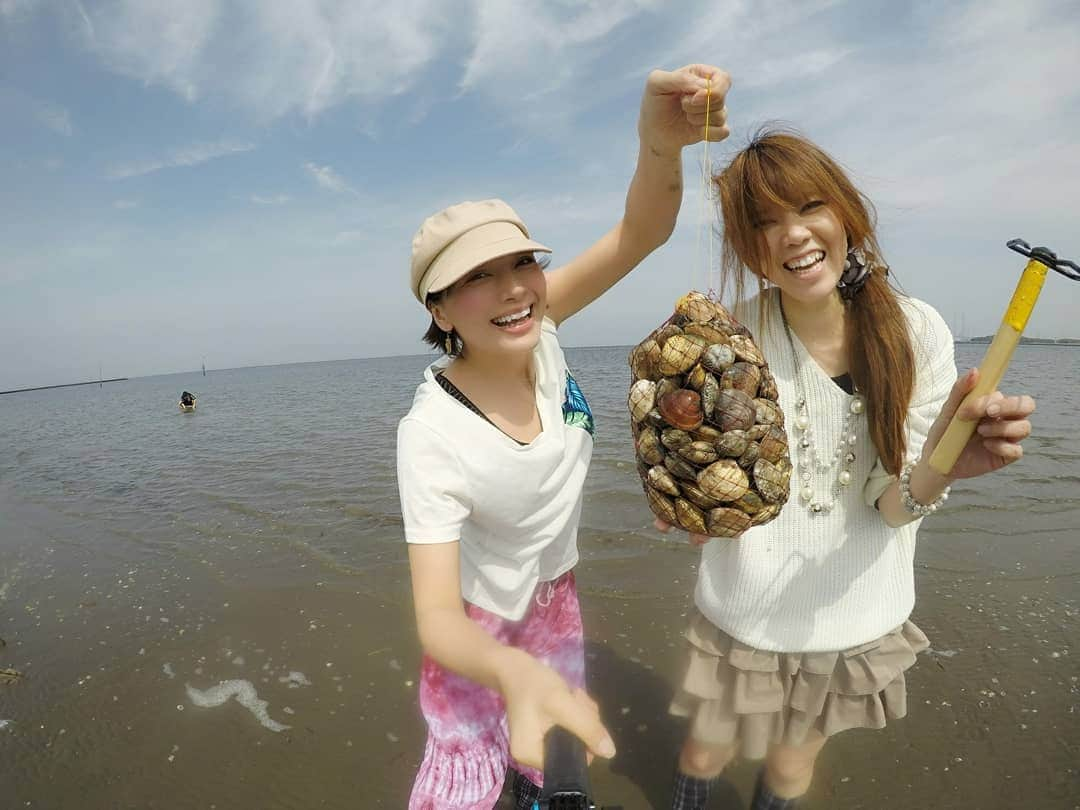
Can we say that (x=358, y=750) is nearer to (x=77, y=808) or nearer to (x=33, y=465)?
(x=77, y=808)

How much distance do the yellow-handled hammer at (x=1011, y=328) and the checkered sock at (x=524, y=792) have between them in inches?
95.3

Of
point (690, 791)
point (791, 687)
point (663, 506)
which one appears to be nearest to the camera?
point (663, 506)

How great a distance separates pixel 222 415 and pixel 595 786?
26.6 m

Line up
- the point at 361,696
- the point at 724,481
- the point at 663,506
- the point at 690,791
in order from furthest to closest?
the point at 361,696, the point at 690,791, the point at 663,506, the point at 724,481

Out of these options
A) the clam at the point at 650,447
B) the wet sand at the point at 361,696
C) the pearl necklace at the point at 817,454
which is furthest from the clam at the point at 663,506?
the wet sand at the point at 361,696

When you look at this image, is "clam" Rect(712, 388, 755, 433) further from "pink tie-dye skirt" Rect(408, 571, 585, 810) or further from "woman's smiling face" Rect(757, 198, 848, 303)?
"pink tie-dye skirt" Rect(408, 571, 585, 810)

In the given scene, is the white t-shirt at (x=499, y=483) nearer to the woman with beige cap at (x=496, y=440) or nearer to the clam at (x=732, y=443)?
the woman with beige cap at (x=496, y=440)

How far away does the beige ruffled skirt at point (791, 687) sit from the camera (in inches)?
93.7

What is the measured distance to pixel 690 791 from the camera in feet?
9.16

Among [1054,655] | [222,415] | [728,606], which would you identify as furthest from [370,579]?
[222,415]

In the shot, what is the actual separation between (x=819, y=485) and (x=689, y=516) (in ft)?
2.39

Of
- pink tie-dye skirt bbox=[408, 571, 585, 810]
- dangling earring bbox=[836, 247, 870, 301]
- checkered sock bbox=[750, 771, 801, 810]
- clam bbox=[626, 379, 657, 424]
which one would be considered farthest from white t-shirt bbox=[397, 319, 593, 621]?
checkered sock bbox=[750, 771, 801, 810]

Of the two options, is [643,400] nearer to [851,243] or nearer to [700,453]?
[700,453]

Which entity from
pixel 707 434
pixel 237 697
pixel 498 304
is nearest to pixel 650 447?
pixel 707 434
